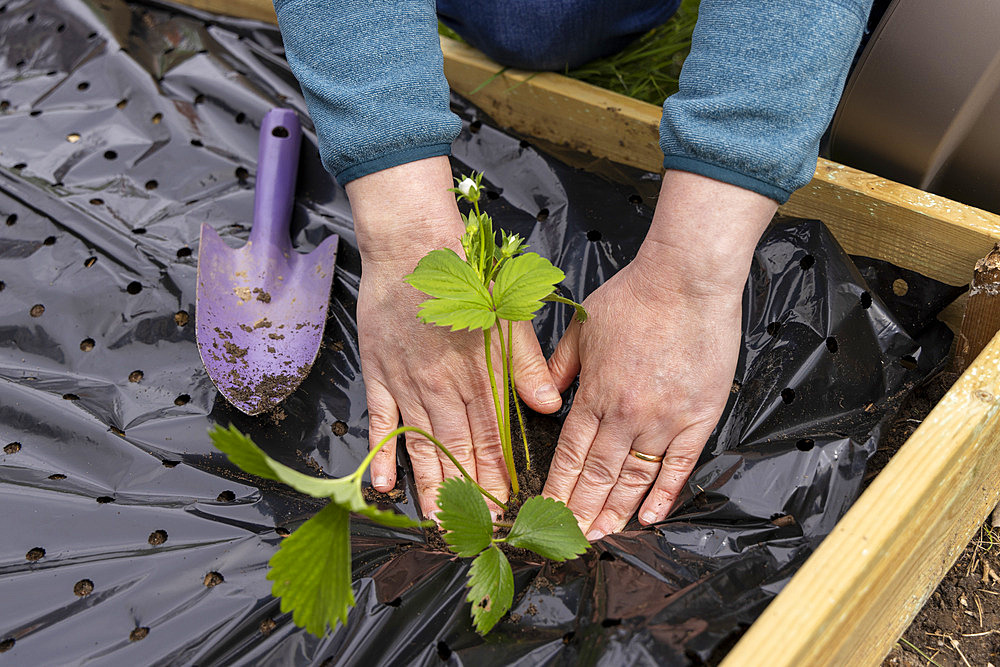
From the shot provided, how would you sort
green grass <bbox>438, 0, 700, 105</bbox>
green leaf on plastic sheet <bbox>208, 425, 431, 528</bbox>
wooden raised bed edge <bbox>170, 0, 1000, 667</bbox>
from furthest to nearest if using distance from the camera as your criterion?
green grass <bbox>438, 0, 700, 105</bbox>, wooden raised bed edge <bbox>170, 0, 1000, 667</bbox>, green leaf on plastic sheet <bbox>208, 425, 431, 528</bbox>

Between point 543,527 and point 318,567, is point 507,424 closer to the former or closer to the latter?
point 543,527

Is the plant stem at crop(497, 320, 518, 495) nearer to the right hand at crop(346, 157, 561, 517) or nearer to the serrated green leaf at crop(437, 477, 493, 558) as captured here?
the right hand at crop(346, 157, 561, 517)

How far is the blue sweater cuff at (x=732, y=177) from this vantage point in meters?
0.89

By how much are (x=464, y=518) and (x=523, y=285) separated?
26 centimetres

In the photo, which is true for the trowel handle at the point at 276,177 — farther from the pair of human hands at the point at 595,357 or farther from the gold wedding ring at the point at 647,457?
the gold wedding ring at the point at 647,457

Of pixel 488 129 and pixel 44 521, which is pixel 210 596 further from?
pixel 488 129

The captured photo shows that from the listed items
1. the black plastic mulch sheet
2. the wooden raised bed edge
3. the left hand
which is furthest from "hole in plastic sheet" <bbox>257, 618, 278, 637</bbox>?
the wooden raised bed edge

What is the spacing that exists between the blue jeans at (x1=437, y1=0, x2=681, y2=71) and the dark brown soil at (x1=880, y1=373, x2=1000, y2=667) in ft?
2.91

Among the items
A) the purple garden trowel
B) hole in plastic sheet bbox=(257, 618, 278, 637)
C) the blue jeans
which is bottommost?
hole in plastic sheet bbox=(257, 618, 278, 637)

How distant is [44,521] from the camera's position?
954 millimetres

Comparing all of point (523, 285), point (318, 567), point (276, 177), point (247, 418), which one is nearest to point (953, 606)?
point (523, 285)

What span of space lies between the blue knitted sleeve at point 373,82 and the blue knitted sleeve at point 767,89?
35 centimetres

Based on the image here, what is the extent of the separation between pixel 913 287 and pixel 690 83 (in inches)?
19.8

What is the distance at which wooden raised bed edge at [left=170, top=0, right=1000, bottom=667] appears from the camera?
70 cm
